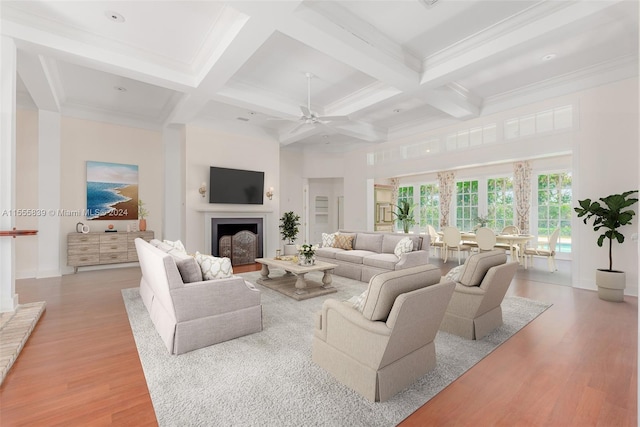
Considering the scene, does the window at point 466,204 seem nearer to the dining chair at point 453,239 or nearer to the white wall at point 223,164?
the dining chair at point 453,239

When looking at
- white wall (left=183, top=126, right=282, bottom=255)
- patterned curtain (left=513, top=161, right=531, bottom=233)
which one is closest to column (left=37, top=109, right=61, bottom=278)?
white wall (left=183, top=126, right=282, bottom=255)

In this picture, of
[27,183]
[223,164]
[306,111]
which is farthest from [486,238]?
[27,183]

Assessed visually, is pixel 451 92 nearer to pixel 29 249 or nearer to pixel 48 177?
pixel 48 177

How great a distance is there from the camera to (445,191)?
927 cm

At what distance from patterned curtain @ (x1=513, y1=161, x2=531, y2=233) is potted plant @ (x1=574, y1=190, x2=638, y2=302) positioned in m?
3.51

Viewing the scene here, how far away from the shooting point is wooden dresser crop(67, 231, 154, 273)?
5875 mm

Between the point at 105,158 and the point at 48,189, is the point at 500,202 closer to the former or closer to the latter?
the point at 105,158

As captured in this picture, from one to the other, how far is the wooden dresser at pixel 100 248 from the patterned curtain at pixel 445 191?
825 centimetres

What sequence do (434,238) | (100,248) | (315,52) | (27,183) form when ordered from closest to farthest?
(315,52) < (27,183) < (100,248) < (434,238)

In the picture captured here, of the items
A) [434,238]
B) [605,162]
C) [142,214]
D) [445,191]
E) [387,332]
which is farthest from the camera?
[445,191]

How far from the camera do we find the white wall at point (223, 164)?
264 inches

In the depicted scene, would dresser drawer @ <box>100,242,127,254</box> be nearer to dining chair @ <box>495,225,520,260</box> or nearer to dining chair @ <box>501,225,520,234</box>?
dining chair @ <box>495,225,520,260</box>

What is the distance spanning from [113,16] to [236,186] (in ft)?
13.9

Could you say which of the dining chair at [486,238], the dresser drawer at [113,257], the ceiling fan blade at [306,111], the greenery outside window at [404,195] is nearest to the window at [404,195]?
the greenery outside window at [404,195]
